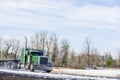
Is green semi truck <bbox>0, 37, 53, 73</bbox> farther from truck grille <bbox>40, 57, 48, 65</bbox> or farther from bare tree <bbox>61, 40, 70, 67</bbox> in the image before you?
bare tree <bbox>61, 40, 70, 67</bbox>

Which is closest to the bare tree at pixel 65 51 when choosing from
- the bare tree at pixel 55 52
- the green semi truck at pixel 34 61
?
the bare tree at pixel 55 52

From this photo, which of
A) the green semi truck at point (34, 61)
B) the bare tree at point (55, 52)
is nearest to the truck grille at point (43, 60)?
the green semi truck at point (34, 61)

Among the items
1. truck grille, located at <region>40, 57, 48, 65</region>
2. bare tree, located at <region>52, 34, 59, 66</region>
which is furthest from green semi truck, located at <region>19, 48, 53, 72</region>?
bare tree, located at <region>52, 34, 59, 66</region>

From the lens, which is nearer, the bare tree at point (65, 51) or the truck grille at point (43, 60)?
the truck grille at point (43, 60)

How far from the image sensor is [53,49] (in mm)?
99000

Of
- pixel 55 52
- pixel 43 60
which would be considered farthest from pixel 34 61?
pixel 55 52

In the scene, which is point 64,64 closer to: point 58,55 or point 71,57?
point 58,55

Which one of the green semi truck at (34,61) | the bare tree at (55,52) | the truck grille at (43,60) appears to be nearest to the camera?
the green semi truck at (34,61)

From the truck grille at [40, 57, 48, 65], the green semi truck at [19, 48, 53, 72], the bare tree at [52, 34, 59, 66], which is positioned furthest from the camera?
the bare tree at [52, 34, 59, 66]

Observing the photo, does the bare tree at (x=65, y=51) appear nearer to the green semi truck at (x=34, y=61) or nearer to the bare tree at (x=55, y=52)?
the bare tree at (x=55, y=52)

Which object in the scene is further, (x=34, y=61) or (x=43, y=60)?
(x=34, y=61)

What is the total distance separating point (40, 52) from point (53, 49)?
51.1 m

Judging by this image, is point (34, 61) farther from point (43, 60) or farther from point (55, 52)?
point (55, 52)

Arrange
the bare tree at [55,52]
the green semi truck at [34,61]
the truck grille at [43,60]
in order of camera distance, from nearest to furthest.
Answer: the green semi truck at [34,61] → the truck grille at [43,60] → the bare tree at [55,52]
